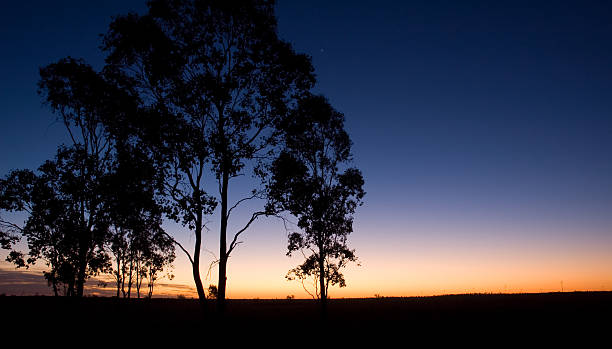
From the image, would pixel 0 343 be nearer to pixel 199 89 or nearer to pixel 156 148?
pixel 156 148

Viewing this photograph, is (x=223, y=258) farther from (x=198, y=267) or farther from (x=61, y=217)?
(x=61, y=217)

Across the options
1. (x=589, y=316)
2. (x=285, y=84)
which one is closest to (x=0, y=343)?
(x=285, y=84)

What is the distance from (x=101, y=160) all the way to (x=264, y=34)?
61.8 feet

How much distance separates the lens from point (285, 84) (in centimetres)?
2441

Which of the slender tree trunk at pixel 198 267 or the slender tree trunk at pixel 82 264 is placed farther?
the slender tree trunk at pixel 82 264

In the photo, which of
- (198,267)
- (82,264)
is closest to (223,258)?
Result: (198,267)

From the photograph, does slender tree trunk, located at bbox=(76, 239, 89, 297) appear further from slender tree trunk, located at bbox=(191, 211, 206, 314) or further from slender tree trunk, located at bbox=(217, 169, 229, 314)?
slender tree trunk, located at bbox=(217, 169, 229, 314)

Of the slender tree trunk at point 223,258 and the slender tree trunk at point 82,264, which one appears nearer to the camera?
the slender tree trunk at point 223,258

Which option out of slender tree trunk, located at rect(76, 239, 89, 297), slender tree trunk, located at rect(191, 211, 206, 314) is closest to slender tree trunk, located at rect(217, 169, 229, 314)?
slender tree trunk, located at rect(191, 211, 206, 314)

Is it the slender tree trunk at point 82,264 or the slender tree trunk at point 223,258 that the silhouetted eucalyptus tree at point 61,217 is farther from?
Result: the slender tree trunk at point 223,258

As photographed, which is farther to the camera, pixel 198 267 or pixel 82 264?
pixel 82 264

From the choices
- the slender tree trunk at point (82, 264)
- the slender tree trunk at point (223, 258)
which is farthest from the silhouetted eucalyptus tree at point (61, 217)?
the slender tree trunk at point (223, 258)

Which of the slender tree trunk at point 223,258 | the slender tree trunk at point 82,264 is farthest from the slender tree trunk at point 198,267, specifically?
the slender tree trunk at point 82,264

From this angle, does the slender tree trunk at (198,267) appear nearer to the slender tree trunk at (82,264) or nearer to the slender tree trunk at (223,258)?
the slender tree trunk at (223,258)
